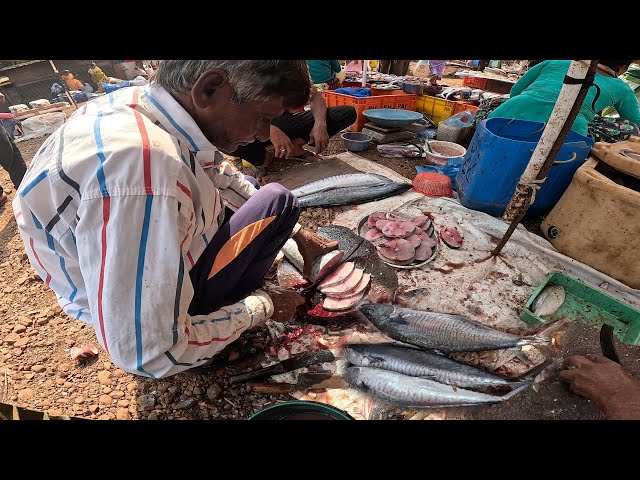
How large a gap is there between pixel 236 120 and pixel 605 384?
2.62 metres

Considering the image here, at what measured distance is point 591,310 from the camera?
2.84 meters

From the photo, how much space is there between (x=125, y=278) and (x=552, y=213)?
4.08 meters

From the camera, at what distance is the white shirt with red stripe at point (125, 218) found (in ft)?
4.11

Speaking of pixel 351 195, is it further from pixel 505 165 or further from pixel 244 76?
pixel 244 76

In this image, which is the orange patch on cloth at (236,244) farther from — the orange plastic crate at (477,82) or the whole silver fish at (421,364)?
the orange plastic crate at (477,82)

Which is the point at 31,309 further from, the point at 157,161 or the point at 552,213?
the point at 552,213

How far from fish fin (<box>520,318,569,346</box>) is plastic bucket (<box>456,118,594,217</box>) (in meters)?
1.67

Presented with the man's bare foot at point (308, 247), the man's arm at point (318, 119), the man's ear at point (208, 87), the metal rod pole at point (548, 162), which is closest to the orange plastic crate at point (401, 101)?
the man's arm at point (318, 119)

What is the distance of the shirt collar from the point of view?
5.27 ft

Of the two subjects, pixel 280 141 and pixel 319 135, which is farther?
pixel 319 135

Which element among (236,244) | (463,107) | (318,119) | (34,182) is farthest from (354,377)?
(463,107)

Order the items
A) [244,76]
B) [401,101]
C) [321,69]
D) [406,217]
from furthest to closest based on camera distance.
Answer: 1. [401,101]
2. [321,69]
3. [406,217]
4. [244,76]

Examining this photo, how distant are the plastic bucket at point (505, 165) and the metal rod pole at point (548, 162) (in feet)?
1.28

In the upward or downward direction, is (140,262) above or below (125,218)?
below
